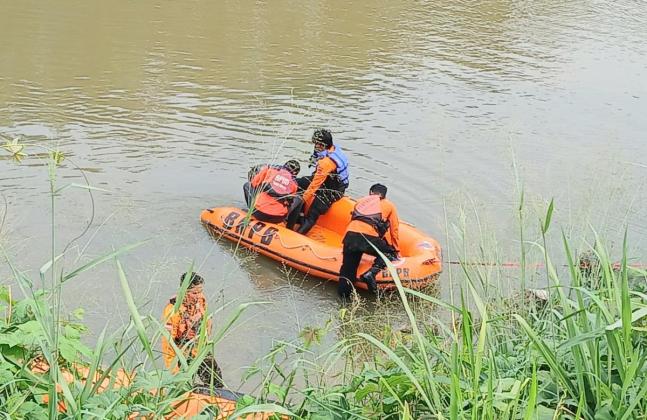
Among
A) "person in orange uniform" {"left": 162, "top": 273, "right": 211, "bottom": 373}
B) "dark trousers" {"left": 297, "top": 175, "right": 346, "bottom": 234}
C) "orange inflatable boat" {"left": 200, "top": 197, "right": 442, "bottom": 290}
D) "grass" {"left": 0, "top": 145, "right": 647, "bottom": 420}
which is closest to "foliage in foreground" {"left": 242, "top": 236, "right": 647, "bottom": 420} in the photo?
"grass" {"left": 0, "top": 145, "right": 647, "bottom": 420}

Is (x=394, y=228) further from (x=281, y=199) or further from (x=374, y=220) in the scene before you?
(x=281, y=199)

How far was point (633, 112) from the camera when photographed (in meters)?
12.2

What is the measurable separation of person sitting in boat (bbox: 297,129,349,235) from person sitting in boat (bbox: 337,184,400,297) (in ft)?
2.45

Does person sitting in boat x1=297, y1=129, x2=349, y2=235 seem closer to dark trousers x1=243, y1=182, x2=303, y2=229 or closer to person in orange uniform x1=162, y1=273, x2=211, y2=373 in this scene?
dark trousers x1=243, y1=182, x2=303, y2=229

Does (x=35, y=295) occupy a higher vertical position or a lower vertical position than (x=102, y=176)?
higher

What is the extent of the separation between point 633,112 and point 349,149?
5352mm

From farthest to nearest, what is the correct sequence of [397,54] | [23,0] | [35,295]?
[23,0] → [397,54] → [35,295]

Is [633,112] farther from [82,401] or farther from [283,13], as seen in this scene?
[82,401]

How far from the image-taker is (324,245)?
22.9 ft

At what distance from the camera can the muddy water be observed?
6.50 metres

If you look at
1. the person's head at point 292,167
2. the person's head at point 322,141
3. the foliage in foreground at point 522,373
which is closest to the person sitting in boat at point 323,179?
the person's head at point 322,141

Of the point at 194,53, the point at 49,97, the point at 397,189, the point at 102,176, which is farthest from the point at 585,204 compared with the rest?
the point at 194,53

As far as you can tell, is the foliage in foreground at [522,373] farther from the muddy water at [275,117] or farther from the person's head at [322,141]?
the person's head at [322,141]

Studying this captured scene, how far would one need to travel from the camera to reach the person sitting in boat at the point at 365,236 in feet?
20.8
